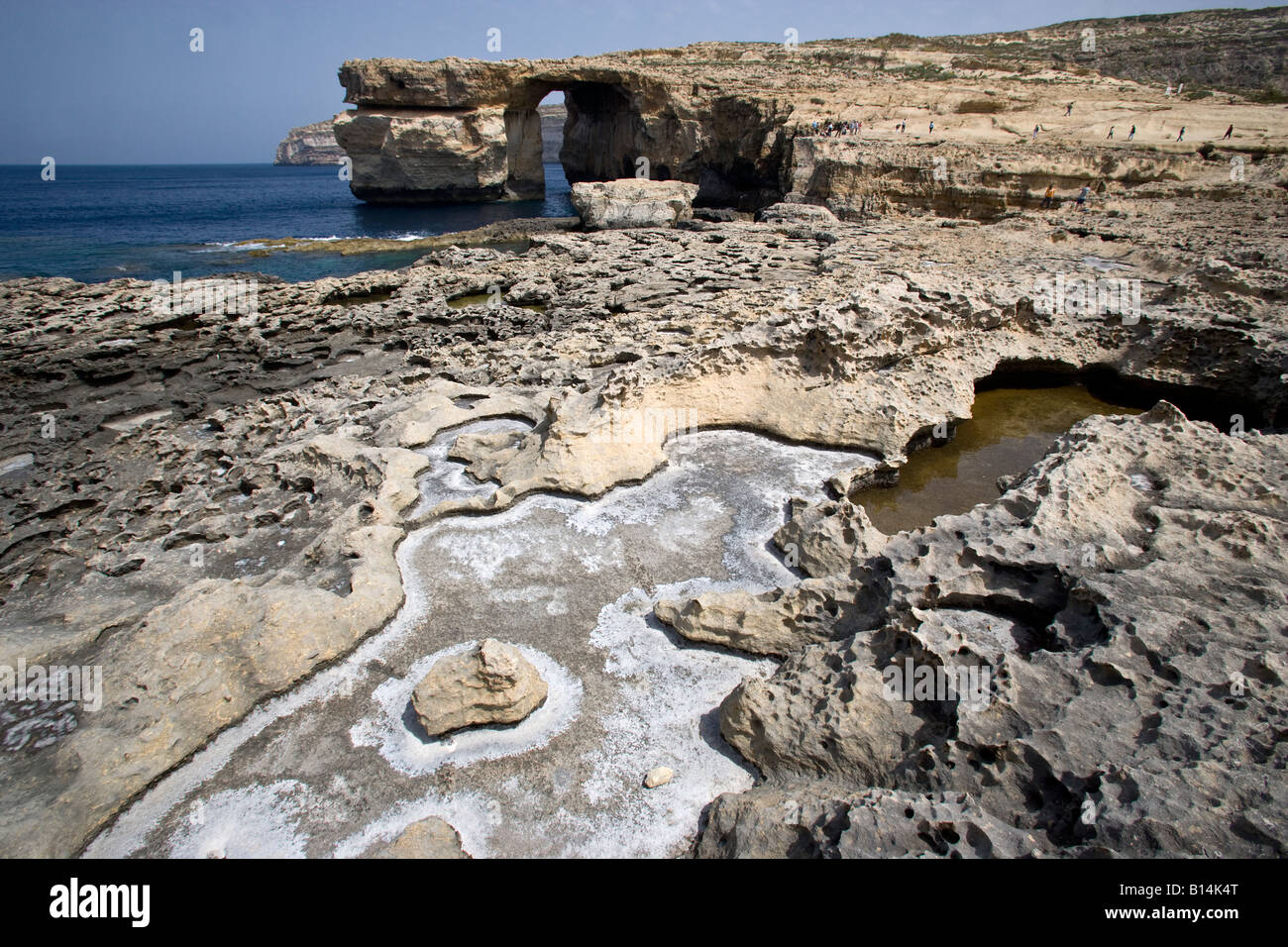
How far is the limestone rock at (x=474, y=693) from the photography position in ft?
17.3

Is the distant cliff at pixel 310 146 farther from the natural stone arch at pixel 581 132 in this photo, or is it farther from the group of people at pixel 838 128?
the group of people at pixel 838 128

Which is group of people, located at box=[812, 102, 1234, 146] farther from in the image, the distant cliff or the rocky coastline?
the distant cliff

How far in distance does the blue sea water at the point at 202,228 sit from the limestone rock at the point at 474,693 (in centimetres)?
2865

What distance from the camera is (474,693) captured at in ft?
17.4

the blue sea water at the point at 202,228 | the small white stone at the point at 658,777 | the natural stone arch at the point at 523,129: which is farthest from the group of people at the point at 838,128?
the small white stone at the point at 658,777

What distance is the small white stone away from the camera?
16.1ft

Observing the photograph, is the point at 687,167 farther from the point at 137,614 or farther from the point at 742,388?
the point at 137,614

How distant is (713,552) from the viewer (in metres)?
7.52

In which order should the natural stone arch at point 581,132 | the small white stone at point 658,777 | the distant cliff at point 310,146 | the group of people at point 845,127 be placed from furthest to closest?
the distant cliff at point 310,146 < the natural stone arch at point 581,132 < the group of people at point 845,127 < the small white stone at point 658,777

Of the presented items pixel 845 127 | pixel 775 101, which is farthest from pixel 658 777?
pixel 775 101

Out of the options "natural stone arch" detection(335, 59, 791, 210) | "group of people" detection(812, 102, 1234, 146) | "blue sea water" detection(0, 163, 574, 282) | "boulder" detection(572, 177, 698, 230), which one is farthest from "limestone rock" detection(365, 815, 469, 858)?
"natural stone arch" detection(335, 59, 791, 210)

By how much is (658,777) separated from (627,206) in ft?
107
